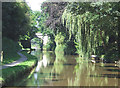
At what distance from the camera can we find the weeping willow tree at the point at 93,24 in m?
13.6

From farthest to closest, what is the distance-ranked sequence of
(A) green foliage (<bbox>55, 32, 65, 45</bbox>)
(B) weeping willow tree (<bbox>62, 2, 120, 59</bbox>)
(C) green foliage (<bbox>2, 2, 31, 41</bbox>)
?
1. (A) green foliage (<bbox>55, 32, 65, 45</bbox>)
2. (B) weeping willow tree (<bbox>62, 2, 120, 59</bbox>)
3. (C) green foliage (<bbox>2, 2, 31, 41</bbox>)

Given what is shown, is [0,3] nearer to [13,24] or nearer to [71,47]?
[13,24]

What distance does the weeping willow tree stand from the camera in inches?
534

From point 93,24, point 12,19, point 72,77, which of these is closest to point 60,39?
point 93,24

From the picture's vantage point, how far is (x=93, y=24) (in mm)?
16062

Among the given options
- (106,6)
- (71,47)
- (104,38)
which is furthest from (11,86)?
(71,47)

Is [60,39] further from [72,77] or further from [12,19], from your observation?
[12,19]

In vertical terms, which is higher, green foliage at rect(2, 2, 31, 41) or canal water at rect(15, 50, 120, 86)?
green foliage at rect(2, 2, 31, 41)

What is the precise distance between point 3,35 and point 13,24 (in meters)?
0.32

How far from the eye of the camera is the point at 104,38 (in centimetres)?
1928

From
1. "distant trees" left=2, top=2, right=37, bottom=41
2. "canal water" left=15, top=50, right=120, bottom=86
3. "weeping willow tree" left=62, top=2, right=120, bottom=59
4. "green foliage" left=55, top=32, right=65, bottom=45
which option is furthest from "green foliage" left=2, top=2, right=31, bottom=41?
"green foliage" left=55, top=32, right=65, bottom=45

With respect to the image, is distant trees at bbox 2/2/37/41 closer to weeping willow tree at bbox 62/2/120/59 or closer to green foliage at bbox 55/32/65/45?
weeping willow tree at bbox 62/2/120/59

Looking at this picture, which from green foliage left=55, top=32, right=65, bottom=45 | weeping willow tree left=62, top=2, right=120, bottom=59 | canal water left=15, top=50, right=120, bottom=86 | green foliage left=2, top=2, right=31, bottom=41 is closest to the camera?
green foliage left=2, top=2, right=31, bottom=41

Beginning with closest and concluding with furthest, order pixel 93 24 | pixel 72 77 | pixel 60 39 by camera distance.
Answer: pixel 72 77 < pixel 93 24 < pixel 60 39
